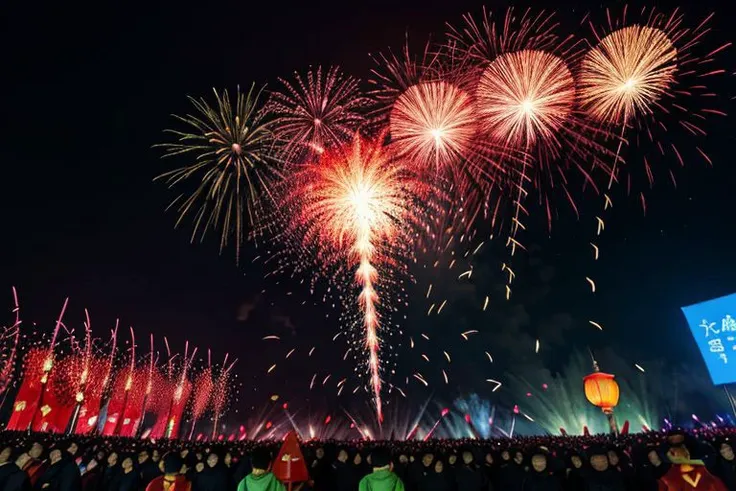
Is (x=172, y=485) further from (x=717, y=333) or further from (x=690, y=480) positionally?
(x=717, y=333)

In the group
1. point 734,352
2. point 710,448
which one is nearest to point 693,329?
point 734,352

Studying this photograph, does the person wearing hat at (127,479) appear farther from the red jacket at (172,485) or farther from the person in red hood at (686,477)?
the person in red hood at (686,477)

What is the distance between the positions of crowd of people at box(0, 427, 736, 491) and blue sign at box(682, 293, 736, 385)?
20.0 m

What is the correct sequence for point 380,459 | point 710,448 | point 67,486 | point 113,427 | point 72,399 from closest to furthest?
1. point 380,459
2. point 67,486
3. point 710,448
4. point 72,399
5. point 113,427

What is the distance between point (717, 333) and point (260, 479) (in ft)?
94.3

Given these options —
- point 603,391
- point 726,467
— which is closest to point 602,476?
point 726,467

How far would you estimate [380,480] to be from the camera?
5719mm

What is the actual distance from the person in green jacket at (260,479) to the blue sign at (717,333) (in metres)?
27.8

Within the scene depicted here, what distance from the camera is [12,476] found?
638 cm

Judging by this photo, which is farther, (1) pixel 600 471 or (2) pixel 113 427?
(2) pixel 113 427

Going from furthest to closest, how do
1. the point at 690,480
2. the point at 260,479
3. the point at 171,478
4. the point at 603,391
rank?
the point at 603,391 → the point at 171,478 → the point at 260,479 → the point at 690,480

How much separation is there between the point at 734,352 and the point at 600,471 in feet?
78.7

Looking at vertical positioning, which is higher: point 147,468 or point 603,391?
point 603,391

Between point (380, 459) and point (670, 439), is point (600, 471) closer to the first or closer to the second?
point (670, 439)
